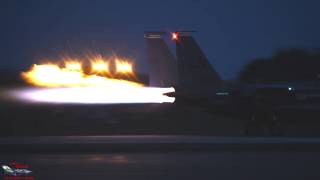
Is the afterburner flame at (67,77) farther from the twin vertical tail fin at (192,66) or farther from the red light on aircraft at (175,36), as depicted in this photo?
the red light on aircraft at (175,36)

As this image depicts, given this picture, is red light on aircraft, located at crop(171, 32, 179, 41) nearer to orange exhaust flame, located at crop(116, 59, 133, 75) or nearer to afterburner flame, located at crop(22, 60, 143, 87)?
orange exhaust flame, located at crop(116, 59, 133, 75)

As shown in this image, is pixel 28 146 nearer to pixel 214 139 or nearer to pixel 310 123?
pixel 214 139

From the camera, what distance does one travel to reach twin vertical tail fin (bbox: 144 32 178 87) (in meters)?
33.2

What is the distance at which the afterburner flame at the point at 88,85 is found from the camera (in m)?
20.2

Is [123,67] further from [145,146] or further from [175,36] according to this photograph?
[145,146]

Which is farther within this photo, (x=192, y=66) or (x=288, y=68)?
(x=288, y=68)

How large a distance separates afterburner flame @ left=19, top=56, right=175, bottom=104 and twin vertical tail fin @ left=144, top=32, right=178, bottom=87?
228 cm

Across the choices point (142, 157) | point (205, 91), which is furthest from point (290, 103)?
point (142, 157)

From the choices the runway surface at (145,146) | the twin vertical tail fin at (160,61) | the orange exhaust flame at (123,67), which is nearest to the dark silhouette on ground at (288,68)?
the twin vertical tail fin at (160,61)

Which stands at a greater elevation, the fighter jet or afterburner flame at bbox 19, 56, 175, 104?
the fighter jet

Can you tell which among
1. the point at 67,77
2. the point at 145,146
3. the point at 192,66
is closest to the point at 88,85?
the point at 67,77

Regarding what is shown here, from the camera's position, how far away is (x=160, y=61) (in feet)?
111

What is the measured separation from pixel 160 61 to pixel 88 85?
37.7 ft

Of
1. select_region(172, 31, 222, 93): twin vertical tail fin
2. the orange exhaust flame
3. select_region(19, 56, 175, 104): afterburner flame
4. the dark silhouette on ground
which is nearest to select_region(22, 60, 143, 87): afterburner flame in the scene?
select_region(19, 56, 175, 104): afterburner flame
